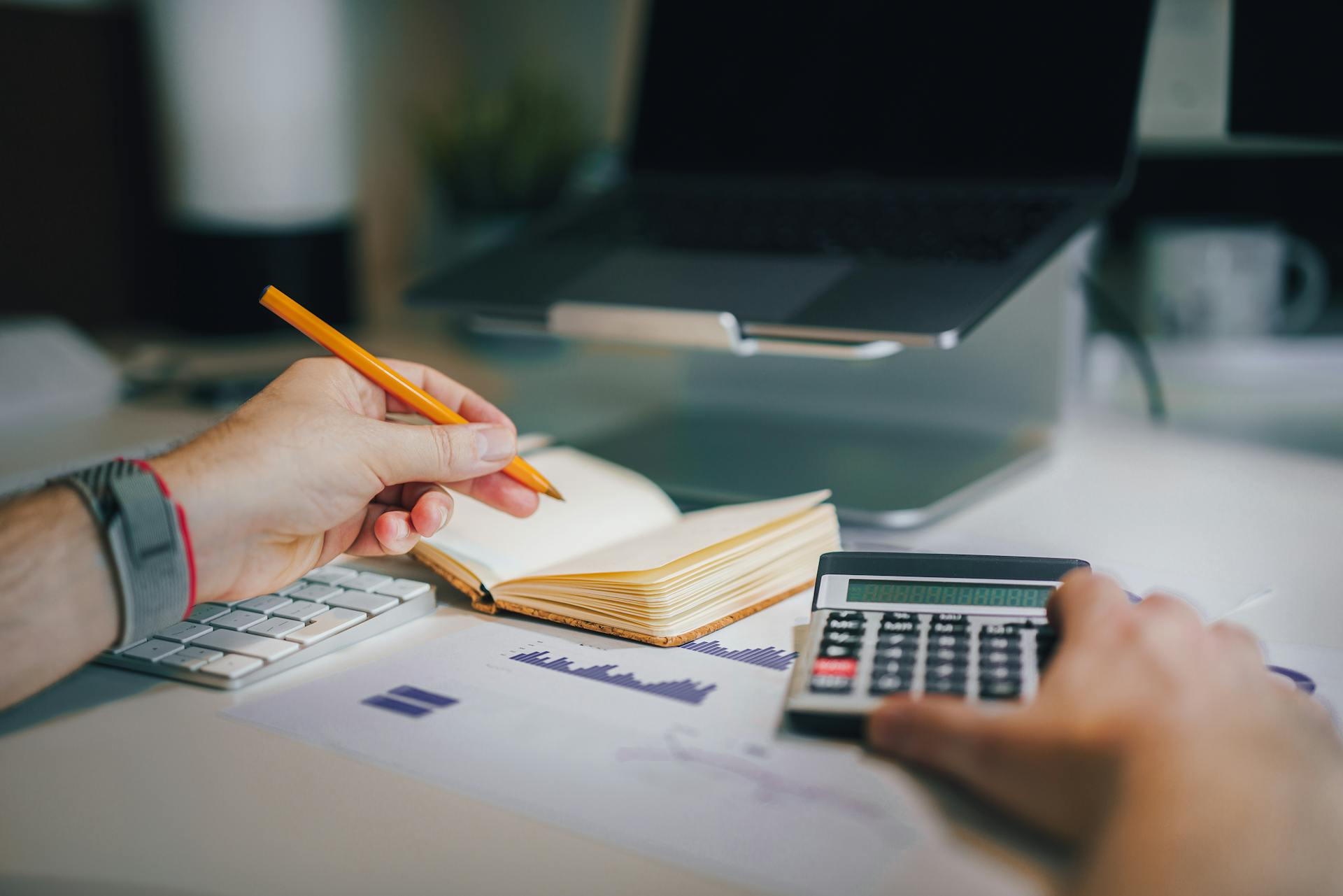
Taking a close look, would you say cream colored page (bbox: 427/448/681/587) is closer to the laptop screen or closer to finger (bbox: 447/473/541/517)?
finger (bbox: 447/473/541/517)

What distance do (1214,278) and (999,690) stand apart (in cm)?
88

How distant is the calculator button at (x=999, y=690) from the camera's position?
16.6 inches

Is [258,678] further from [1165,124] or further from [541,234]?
[1165,124]

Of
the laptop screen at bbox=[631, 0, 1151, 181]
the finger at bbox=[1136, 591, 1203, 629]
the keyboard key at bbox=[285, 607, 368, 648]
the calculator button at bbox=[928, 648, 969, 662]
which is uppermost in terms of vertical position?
the laptop screen at bbox=[631, 0, 1151, 181]

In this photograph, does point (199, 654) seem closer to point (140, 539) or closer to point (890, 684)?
point (140, 539)

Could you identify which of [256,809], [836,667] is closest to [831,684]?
[836,667]

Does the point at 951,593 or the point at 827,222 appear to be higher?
the point at 827,222

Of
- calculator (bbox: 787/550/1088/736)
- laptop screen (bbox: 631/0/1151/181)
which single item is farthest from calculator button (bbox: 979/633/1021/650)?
laptop screen (bbox: 631/0/1151/181)

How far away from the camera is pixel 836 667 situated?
46 cm

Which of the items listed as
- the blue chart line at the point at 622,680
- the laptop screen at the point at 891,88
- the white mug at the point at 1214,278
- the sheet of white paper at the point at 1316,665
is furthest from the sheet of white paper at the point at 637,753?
the white mug at the point at 1214,278

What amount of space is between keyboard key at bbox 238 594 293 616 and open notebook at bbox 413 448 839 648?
0.28ft

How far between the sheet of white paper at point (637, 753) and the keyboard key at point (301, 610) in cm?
5

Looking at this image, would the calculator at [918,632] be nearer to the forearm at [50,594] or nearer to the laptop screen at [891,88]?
the forearm at [50,594]

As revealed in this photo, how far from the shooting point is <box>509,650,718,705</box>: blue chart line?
0.48 meters
